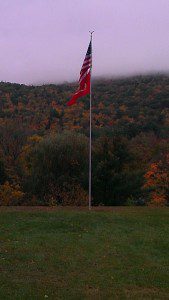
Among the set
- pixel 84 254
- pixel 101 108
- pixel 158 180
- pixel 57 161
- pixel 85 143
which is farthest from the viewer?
pixel 101 108

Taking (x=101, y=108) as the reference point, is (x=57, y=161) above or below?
below

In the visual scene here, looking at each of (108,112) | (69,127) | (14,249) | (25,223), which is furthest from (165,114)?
(14,249)

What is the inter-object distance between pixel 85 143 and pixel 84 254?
26.2 metres

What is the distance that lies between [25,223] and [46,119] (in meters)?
32.4

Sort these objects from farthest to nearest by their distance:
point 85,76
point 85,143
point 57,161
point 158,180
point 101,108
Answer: point 101,108 → point 85,143 → point 57,161 → point 158,180 → point 85,76

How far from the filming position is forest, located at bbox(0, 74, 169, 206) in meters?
31.7

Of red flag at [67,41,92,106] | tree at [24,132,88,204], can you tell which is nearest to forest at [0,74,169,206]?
tree at [24,132,88,204]

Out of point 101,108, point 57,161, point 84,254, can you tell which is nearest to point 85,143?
point 57,161

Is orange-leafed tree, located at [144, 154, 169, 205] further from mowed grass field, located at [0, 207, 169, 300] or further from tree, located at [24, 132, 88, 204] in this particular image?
mowed grass field, located at [0, 207, 169, 300]

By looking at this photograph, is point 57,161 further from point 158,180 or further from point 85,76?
point 85,76

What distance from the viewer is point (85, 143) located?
37344 mm

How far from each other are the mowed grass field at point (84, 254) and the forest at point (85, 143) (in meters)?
10.6

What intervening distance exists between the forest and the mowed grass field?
10637 millimetres

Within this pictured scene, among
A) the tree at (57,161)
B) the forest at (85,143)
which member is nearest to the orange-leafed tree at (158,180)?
the forest at (85,143)
